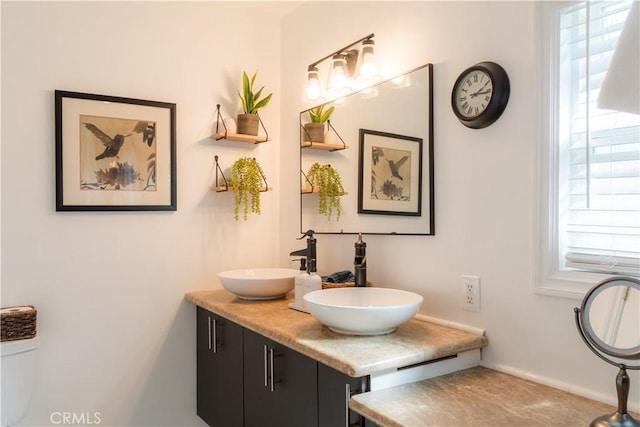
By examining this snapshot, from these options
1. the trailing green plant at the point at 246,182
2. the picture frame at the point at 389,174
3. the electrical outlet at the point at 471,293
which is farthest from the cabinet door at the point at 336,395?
the trailing green plant at the point at 246,182

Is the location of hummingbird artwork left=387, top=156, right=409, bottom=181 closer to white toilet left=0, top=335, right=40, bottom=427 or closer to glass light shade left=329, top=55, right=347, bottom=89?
glass light shade left=329, top=55, right=347, bottom=89

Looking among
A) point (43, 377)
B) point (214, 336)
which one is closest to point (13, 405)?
point (43, 377)

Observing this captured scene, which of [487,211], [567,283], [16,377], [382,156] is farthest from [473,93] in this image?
[16,377]

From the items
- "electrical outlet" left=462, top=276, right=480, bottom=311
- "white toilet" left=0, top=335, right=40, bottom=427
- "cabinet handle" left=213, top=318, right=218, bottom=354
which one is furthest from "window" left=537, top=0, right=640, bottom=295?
"white toilet" left=0, top=335, right=40, bottom=427

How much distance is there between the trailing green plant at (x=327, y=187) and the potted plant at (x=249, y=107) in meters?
0.42

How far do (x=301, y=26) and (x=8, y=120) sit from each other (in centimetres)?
157

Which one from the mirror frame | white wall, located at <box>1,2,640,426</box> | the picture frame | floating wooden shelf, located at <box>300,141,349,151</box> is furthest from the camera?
floating wooden shelf, located at <box>300,141,349,151</box>

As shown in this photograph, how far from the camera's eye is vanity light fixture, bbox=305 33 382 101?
79.5 inches

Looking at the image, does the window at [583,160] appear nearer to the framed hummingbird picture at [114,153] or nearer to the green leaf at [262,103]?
the green leaf at [262,103]

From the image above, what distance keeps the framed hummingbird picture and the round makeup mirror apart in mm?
1959

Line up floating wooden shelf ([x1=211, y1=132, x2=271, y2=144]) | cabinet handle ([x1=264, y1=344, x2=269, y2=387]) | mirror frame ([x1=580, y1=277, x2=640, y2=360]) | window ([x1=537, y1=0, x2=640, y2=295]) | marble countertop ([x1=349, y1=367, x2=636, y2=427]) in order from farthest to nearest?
floating wooden shelf ([x1=211, y1=132, x2=271, y2=144]), cabinet handle ([x1=264, y1=344, x2=269, y2=387]), window ([x1=537, y1=0, x2=640, y2=295]), marble countertop ([x1=349, y1=367, x2=636, y2=427]), mirror frame ([x1=580, y1=277, x2=640, y2=360])

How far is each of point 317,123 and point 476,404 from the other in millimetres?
1595

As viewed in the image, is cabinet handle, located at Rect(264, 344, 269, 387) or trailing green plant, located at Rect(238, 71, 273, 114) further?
trailing green plant, located at Rect(238, 71, 273, 114)

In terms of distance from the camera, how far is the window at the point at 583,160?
4.07 ft
